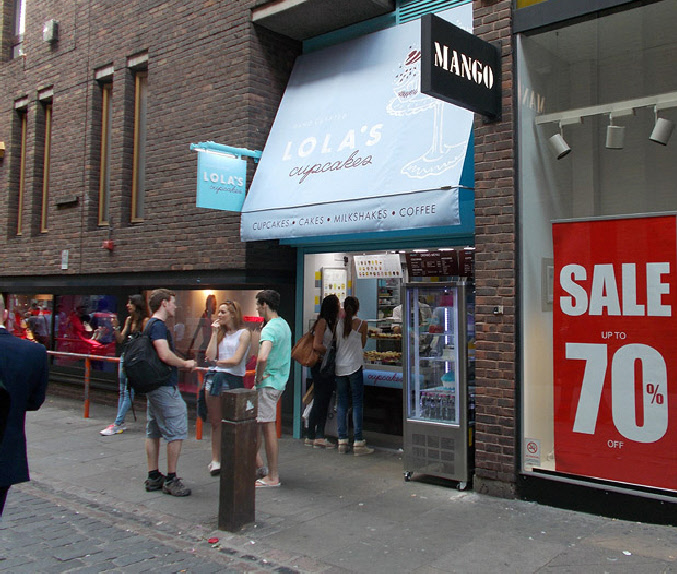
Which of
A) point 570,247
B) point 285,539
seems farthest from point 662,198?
point 285,539

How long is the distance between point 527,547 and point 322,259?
16.6 ft

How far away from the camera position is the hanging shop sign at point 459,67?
5.43 metres

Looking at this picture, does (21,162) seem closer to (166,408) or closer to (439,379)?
(166,408)

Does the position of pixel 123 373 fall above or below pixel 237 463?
above

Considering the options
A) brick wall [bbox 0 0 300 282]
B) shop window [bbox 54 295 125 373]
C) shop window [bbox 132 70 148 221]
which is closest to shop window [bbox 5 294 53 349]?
shop window [bbox 54 295 125 373]

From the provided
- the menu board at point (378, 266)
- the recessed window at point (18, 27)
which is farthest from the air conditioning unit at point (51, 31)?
the menu board at point (378, 266)

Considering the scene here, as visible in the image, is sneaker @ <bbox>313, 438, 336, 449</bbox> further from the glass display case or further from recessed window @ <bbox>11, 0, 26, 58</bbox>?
recessed window @ <bbox>11, 0, 26, 58</bbox>

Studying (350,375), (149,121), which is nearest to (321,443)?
(350,375)

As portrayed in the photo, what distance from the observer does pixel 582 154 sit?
22.1 feet

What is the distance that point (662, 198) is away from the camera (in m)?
6.49

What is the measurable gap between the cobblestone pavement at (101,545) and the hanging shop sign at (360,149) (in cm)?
354

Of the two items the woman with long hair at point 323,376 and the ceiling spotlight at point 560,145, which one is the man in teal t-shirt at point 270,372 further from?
the ceiling spotlight at point 560,145

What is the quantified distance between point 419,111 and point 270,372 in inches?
133

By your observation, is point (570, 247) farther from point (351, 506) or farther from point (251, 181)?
point (251, 181)
